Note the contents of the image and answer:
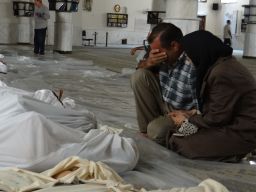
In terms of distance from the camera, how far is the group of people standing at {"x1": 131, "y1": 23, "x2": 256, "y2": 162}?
3.37 metres

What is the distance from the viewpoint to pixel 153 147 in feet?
12.8

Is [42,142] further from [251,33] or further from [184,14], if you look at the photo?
[251,33]

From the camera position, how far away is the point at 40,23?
1455cm

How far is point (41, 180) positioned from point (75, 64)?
31.0ft

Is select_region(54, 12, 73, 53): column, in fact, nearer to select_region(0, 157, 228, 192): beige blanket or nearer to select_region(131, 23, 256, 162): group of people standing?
select_region(131, 23, 256, 162): group of people standing

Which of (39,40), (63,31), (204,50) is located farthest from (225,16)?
(204,50)

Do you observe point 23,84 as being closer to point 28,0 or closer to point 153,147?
point 153,147

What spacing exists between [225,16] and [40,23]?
17.1 meters

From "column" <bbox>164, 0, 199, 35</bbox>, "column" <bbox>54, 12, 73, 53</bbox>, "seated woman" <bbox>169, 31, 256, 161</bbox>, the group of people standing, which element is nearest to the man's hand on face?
the group of people standing

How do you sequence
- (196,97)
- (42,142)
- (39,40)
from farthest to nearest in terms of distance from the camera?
(39,40) → (196,97) → (42,142)

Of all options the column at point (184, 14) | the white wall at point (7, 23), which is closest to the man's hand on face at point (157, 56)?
the column at point (184, 14)

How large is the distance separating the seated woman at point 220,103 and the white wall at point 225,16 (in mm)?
25210

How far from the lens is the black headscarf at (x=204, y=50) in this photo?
3.41 m

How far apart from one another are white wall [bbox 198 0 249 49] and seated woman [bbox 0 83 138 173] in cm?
2573
